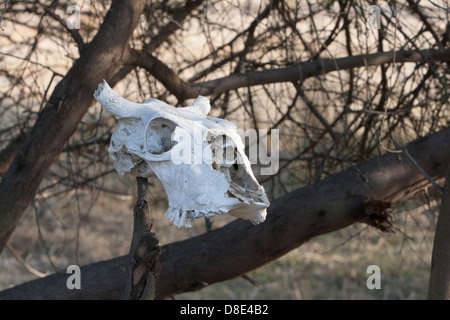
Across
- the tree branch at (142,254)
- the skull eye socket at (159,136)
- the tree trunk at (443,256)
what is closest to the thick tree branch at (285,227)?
the tree trunk at (443,256)

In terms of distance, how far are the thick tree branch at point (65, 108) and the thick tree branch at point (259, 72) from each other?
15cm

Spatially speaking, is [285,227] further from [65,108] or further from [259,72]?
[65,108]

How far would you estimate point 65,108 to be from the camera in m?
2.45

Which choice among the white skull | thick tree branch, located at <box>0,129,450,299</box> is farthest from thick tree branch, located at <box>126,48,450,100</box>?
the white skull

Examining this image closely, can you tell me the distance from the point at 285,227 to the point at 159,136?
1.31m

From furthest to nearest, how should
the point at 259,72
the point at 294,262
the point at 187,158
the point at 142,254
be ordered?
the point at 294,262, the point at 259,72, the point at 142,254, the point at 187,158

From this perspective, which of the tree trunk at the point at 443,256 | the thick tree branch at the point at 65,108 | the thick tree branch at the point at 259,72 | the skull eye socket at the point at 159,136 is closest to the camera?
the skull eye socket at the point at 159,136

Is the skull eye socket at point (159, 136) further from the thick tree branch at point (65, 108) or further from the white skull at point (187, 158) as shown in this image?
the thick tree branch at point (65, 108)

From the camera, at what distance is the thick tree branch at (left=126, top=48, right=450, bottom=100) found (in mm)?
2656

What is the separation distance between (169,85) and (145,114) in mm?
1065

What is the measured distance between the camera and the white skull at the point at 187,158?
145cm

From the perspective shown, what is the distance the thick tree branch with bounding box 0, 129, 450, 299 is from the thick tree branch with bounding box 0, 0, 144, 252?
53 cm

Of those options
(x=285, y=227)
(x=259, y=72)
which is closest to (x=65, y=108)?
(x=259, y=72)
